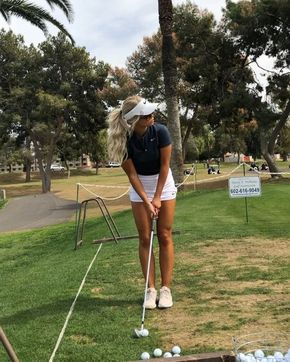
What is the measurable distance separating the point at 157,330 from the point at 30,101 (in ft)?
149

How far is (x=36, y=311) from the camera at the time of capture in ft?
17.6

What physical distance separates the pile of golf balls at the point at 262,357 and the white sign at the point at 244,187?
848cm

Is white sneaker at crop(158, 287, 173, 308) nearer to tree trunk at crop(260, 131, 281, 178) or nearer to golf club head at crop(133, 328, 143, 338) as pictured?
golf club head at crop(133, 328, 143, 338)

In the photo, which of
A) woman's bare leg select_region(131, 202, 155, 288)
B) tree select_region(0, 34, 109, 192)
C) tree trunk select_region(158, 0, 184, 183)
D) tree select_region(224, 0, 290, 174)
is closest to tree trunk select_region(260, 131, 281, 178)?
tree select_region(224, 0, 290, 174)

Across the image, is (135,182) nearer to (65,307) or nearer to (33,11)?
(65,307)

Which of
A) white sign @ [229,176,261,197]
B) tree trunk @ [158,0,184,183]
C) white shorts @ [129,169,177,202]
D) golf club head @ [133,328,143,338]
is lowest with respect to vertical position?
golf club head @ [133,328,143,338]

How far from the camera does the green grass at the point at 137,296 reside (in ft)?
13.5

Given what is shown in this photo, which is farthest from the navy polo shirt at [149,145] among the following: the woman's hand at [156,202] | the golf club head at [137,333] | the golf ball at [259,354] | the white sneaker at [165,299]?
the golf ball at [259,354]

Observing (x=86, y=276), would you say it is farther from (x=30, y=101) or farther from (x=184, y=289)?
(x=30, y=101)

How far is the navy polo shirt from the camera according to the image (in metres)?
4.88

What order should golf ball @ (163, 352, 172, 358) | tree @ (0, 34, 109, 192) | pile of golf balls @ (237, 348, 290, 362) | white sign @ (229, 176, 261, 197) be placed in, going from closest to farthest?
pile of golf balls @ (237, 348, 290, 362), golf ball @ (163, 352, 172, 358), white sign @ (229, 176, 261, 197), tree @ (0, 34, 109, 192)

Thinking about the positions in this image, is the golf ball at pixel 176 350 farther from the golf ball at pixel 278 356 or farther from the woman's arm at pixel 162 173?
the woman's arm at pixel 162 173

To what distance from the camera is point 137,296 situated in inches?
217

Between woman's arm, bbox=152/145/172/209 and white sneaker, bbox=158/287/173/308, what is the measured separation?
793 mm
